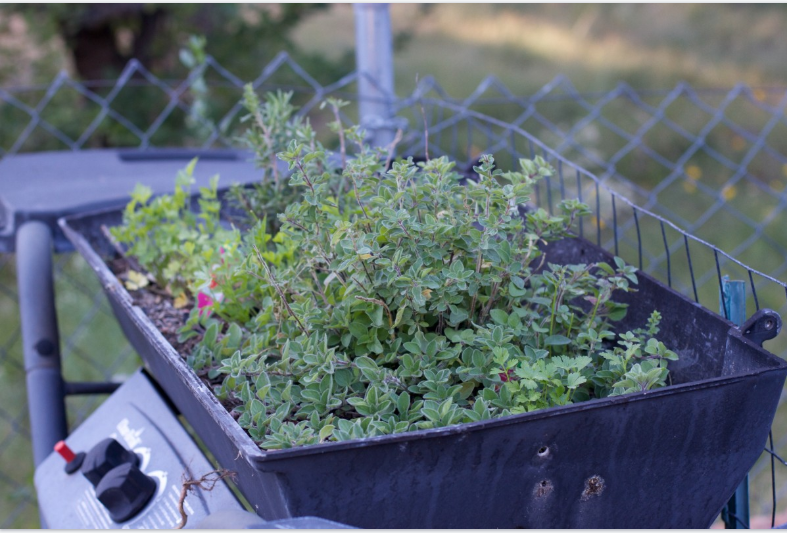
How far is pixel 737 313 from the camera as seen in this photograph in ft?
2.87

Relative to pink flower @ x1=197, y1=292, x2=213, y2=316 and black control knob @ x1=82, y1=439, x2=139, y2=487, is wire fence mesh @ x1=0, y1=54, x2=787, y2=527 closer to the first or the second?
pink flower @ x1=197, y1=292, x2=213, y2=316

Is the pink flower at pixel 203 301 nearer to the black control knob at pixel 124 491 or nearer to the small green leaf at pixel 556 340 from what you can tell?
the black control knob at pixel 124 491

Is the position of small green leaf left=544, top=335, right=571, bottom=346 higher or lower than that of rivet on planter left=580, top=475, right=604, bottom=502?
higher

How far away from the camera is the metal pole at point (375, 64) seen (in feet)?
6.31

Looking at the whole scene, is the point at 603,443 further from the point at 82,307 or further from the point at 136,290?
the point at 82,307

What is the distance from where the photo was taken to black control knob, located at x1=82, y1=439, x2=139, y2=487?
96 cm

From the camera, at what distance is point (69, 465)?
3.57 feet

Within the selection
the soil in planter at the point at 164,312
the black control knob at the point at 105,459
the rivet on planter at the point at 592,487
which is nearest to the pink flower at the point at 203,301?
the soil in planter at the point at 164,312

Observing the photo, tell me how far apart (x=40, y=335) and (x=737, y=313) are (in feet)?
3.90

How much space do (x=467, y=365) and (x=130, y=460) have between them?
50 centimetres

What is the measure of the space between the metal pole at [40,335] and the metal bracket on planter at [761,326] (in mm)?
1138

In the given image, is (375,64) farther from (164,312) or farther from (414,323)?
(414,323)

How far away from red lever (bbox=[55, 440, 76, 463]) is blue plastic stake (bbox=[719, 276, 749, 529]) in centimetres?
94

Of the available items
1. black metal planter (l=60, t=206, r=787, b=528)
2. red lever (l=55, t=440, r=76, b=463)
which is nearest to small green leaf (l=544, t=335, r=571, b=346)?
black metal planter (l=60, t=206, r=787, b=528)
